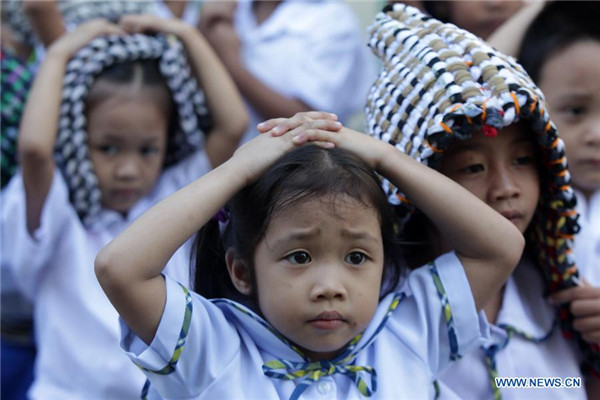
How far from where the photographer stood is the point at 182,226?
1.59m

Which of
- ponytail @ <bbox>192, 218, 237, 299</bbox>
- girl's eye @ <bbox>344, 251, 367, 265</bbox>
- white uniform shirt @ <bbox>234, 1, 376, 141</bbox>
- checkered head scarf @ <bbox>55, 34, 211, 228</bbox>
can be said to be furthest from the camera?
white uniform shirt @ <bbox>234, 1, 376, 141</bbox>

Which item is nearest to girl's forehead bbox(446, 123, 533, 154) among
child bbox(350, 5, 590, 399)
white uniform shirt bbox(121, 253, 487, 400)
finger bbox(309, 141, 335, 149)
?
child bbox(350, 5, 590, 399)

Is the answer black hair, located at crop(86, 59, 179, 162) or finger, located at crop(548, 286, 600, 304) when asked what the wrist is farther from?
finger, located at crop(548, 286, 600, 304)

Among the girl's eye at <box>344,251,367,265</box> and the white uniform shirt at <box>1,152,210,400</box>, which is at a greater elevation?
the girl's eye at <box>344,251,367,265</box>

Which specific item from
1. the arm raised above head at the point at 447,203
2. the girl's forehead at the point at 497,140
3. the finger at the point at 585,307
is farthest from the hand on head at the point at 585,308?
the girl's forehead at the point at 497,140

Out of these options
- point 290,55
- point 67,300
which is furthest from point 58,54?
point 290,55

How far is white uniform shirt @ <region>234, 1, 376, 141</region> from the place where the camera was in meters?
3.20

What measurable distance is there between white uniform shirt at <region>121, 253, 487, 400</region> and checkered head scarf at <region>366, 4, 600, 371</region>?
0.24 metres

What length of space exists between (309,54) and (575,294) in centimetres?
164

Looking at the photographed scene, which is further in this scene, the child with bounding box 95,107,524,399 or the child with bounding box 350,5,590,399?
the child with bounding box 350,5,590,399

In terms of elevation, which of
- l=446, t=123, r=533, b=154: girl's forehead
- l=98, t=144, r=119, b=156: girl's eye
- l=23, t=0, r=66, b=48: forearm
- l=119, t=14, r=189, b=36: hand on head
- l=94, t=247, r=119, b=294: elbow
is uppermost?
l=23, t=0, r=66, b=48: forearm

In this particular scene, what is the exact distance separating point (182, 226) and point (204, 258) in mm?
267

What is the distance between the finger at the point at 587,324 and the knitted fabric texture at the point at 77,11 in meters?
2.03

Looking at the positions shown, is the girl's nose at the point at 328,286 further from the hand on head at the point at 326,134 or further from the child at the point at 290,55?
the child at the point at 290,55
